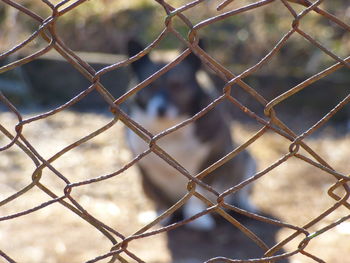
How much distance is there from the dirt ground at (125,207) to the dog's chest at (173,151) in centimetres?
26

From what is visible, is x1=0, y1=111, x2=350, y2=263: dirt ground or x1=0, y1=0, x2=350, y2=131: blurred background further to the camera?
x1=0, y1=0, x2=350, y2=131: blurred background

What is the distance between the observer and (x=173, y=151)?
4246 millimetres

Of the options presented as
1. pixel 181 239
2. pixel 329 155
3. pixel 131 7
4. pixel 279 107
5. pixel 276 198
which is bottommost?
pixel 181 239

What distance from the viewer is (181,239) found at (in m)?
3.95

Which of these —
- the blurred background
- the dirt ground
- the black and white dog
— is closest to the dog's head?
the black and white dog

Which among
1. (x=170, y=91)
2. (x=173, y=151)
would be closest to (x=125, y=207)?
(x=173, y=151)

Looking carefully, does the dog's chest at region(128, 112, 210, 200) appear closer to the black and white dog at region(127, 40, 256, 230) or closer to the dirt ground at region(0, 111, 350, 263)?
the black and white dog at region(127, 40, 256, 230)

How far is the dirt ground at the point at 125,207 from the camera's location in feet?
11.7

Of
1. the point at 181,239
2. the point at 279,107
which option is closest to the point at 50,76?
the point at 279,107

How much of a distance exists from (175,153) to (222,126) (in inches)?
14.7

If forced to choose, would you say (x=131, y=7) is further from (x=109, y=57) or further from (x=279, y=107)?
(x=279, y=107)

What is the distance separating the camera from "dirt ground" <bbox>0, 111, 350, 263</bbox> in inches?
140

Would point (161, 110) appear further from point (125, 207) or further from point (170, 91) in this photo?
point (125, 207)

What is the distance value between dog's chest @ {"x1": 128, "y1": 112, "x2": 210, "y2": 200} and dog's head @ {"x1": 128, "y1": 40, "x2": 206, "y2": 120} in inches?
2.9
